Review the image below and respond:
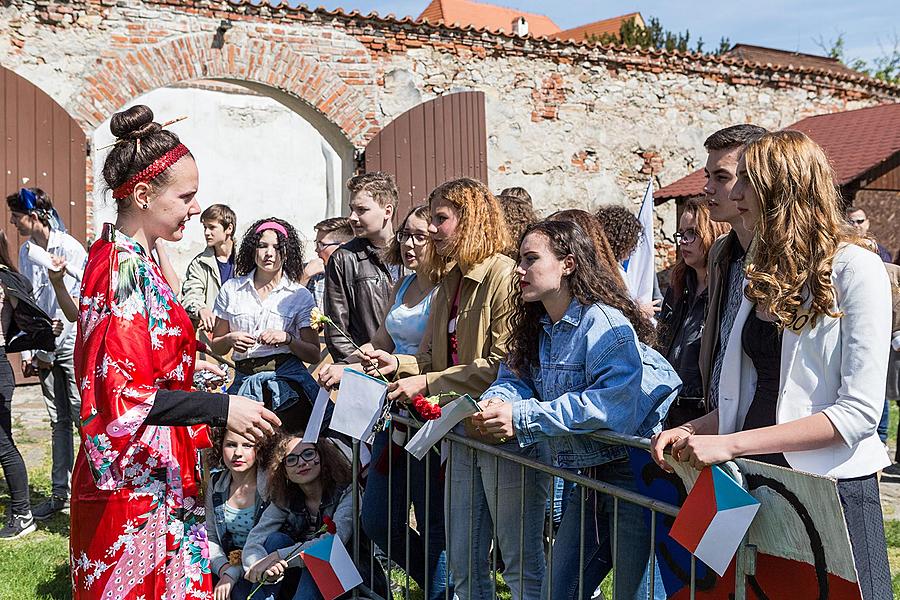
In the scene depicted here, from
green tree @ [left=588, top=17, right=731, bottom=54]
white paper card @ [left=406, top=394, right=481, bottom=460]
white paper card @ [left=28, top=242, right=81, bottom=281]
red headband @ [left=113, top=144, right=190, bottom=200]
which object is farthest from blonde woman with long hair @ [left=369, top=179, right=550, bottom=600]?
green tree @ [left=588, top=17, right=731, bottom=54]

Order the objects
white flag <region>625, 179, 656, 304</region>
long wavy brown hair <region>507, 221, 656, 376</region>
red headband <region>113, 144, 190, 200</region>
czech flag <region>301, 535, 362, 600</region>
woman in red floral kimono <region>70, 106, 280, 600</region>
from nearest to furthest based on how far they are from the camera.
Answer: woman in red floral kimono <region>70, 106, 280, 600</region> → red headband <region>113, 144, 190, 200</region> → long wavy brown hair <region>507, 221, 656, 376</region> → czech flag <region>301, 535, 362, 600</region> → white flag <region>625, 179, 656, 304</region>

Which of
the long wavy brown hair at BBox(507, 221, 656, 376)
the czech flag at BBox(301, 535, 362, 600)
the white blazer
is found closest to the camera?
the white blazer

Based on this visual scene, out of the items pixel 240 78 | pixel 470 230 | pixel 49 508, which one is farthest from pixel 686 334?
pixel 240 78

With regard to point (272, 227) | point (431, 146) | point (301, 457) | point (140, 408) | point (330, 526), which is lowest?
point (330, 526)

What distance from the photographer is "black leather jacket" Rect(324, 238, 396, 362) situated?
4828 millimetres

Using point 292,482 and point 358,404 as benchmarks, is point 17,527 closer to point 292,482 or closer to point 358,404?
point 292,482

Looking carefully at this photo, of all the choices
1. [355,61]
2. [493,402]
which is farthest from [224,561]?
[355,61]

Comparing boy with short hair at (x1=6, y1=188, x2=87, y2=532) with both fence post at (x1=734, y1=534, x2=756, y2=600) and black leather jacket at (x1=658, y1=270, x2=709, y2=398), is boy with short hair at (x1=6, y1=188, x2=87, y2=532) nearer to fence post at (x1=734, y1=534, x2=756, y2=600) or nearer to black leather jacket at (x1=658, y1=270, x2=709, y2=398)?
black leather jacket at (x1=658, y1=270, x2=709, y2=398)

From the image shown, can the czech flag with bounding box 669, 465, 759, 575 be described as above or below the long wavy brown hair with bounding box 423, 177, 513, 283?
below

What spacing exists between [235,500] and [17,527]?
6.31ft

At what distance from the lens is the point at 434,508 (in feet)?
11.8

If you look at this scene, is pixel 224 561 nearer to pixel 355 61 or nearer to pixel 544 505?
pixel 544 505

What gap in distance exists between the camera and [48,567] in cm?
461

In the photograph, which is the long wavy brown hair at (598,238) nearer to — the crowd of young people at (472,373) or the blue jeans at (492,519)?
the crowd of young people at (472,373)
